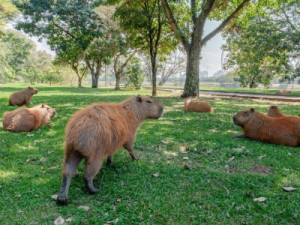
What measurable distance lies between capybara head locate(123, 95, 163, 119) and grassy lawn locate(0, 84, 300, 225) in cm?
78

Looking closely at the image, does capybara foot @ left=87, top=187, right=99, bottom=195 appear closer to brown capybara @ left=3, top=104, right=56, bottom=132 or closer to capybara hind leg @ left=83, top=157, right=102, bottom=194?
capybara hind leg @ left=83, top=157, right=102, bottom=194

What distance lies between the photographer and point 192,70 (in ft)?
40.2

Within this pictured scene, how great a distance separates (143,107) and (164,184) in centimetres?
141

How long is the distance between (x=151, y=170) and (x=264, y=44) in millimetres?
15694

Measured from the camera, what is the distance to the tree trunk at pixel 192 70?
39.8ft

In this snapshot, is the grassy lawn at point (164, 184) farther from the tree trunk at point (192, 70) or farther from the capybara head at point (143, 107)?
the tree trunk at point (192, 70)

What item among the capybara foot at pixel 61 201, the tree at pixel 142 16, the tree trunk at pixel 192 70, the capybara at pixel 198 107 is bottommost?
the capybara foot at pixel 61 201

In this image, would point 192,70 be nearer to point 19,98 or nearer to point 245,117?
point 245,117

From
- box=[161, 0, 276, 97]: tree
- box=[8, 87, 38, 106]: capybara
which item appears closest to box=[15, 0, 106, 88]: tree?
box=[161, 0, 276, 97]: tree

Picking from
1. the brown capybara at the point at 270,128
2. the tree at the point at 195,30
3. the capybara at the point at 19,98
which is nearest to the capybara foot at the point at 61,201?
the brown capybara at the point at 270,128

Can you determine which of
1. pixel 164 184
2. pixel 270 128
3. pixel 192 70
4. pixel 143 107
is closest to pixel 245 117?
pixel 270 128

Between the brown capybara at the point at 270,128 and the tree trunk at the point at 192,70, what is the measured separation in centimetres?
763

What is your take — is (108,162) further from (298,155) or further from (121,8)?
(121,8)

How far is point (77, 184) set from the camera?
2.87m
